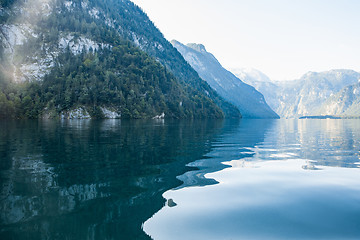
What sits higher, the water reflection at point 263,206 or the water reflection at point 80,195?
the water reflection at point 80,195

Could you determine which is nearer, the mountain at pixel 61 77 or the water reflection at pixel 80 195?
the water reflection at pixel 80 195

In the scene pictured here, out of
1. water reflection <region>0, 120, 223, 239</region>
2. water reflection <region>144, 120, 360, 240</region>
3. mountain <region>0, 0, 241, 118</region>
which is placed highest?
mountain <region>0, 0, 241, 118</region>

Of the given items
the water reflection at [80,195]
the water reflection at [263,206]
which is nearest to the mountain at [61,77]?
the water reflection at [80,195]

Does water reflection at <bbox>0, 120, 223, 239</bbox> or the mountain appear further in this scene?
the mountain

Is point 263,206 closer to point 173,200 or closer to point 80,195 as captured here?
point 173,200

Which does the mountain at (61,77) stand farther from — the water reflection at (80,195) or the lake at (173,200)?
the lake at (173,200)

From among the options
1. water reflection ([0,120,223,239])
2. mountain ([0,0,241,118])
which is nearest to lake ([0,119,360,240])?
water reflection ([0,120,223,239])

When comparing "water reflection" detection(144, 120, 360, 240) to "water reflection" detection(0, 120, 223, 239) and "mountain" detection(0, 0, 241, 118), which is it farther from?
"mountain" detection(0, 0, 241, 118)

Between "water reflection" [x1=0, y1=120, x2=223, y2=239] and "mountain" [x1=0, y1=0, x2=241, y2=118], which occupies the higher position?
"mountain" [x1=0, y1=0, x2=241, y2=118]

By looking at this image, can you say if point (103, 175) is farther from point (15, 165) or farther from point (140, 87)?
point (140, 87)

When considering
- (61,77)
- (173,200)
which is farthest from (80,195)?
(61,77)

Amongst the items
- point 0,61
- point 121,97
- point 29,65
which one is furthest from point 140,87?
point 0,61

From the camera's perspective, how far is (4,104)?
10988 cm

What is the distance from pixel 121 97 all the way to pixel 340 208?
523ft
